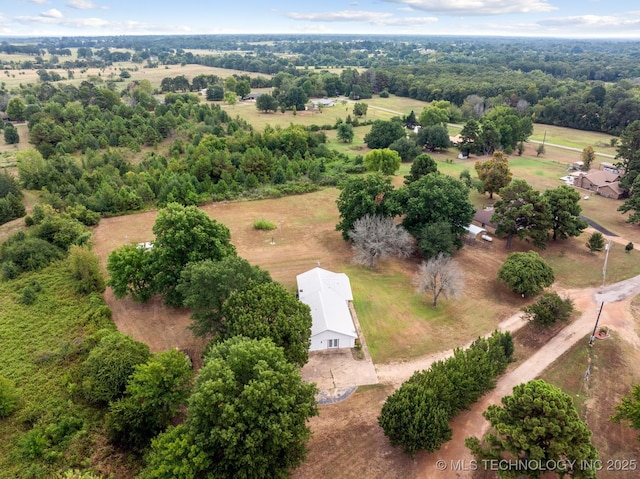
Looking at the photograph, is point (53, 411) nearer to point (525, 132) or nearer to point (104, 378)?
point (104, 378)

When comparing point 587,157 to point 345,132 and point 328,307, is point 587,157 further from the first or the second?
point 328,307

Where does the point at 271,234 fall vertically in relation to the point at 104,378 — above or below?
below

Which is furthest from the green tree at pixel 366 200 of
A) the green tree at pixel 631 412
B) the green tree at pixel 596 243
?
the green tree at pixel 631 412

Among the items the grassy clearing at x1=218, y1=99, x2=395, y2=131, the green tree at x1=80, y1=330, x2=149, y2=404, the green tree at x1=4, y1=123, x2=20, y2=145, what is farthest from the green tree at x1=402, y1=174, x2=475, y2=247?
the green tree at x1=4, y1=123, x2=20, y2=145

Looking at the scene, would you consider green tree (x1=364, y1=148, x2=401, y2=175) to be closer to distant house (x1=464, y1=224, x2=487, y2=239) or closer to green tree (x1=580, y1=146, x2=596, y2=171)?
distant house (x1=464, y1=224, x2=487, y2=239)

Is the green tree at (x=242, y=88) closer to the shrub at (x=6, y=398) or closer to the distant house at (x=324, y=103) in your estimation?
the distant house at (x=324, y=103)

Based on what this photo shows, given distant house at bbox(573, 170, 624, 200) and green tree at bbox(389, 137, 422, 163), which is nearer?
distant house at bbox(573, 170, 624, 200)

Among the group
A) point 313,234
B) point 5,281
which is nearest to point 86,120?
point 5,281
